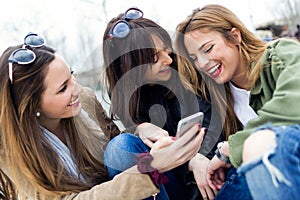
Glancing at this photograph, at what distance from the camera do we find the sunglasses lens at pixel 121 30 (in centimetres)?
153

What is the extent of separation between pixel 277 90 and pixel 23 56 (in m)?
0.86

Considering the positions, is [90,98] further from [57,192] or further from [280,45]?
[280,45]

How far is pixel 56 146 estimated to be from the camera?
145cm

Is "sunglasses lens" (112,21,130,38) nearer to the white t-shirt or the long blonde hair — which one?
the long blonde hair

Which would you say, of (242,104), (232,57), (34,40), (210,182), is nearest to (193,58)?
(232,57)

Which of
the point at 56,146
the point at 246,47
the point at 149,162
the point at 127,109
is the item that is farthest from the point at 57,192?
the point at 246,47

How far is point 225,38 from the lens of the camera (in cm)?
145

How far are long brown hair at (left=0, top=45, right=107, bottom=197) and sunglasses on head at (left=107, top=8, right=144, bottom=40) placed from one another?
0.87 feet

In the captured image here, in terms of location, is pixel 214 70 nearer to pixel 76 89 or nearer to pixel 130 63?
pixel 130 63

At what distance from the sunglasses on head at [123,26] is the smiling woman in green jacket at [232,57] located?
0.21 meters

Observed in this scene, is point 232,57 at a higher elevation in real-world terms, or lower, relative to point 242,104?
higher

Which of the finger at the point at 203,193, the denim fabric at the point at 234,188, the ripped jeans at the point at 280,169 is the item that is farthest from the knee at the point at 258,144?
the finger at the point at 203,193

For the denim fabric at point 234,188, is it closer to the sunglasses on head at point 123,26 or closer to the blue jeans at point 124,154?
the blue jeans at point 124,154

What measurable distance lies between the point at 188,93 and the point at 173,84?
0.25ft
